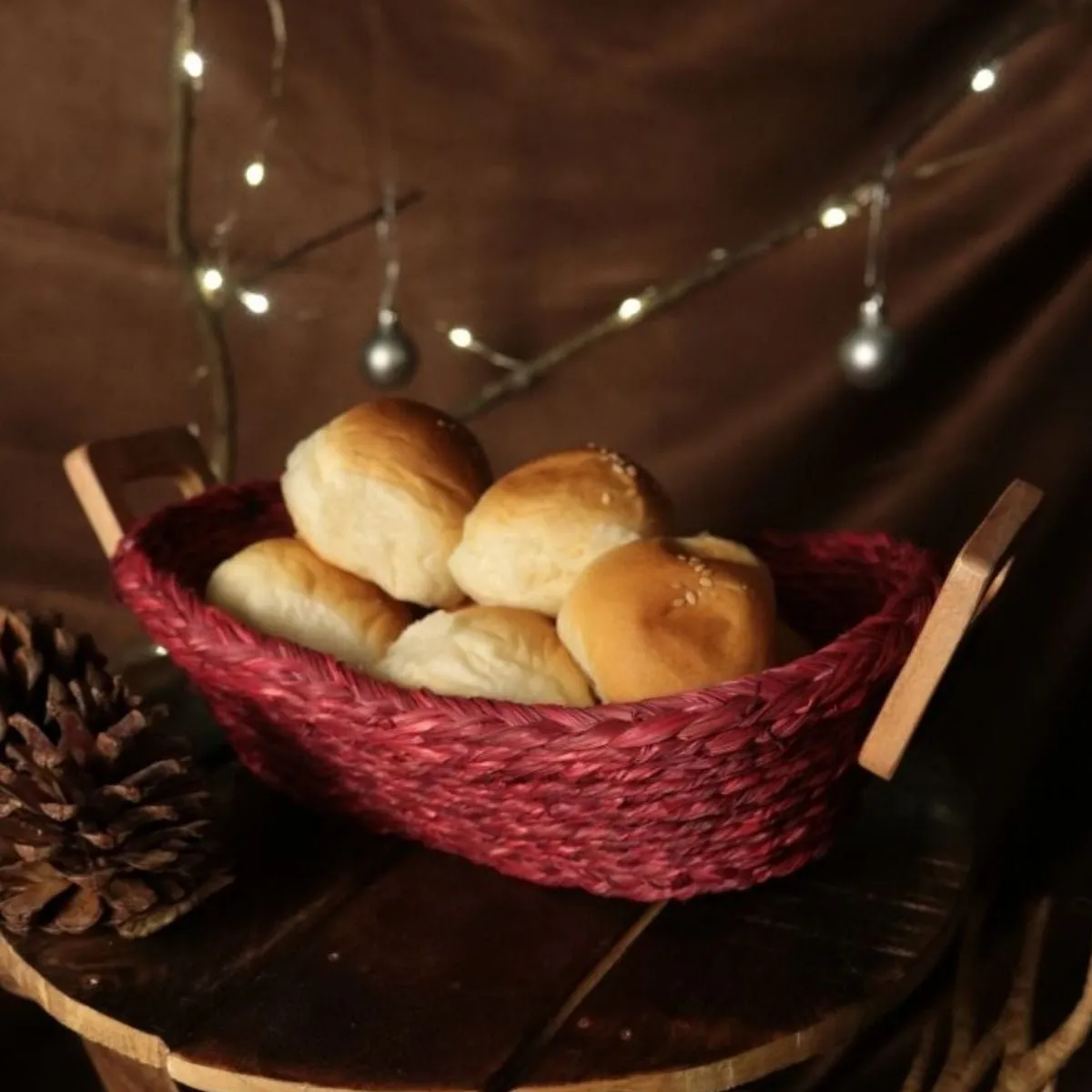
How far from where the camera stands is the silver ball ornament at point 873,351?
1.11 m

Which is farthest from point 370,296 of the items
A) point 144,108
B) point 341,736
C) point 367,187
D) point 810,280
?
point 341,736

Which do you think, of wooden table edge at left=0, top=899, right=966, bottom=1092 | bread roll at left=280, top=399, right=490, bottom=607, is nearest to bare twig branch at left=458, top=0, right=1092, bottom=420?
bread roll at left=280, top=399, right=490, bottom=607

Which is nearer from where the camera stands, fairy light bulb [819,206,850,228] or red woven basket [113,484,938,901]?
red woven basket [113,484,938,901]

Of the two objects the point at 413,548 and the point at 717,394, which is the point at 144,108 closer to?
the point at 717,394

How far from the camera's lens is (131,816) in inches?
26.2

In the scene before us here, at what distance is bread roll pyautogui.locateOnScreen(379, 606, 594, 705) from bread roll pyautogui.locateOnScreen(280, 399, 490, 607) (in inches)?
2.9

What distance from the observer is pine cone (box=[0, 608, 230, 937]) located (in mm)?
652

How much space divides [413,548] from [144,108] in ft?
2.65

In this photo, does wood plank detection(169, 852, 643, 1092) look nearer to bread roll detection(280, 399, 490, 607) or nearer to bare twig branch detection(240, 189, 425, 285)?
bread roll detection(280, 399, 490, 607)

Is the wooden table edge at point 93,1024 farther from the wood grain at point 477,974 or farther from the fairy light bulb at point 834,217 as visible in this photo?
the fairy light bulb at point 834,217

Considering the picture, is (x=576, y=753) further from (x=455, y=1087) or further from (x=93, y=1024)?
(x=93, y=1024)

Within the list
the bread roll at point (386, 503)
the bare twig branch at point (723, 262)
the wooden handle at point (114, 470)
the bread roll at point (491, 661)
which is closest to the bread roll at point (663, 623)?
the bread roll at point (491, 661)

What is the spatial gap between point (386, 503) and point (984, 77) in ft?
2.29

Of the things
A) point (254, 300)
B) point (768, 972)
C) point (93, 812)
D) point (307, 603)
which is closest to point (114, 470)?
point (307, 603)
